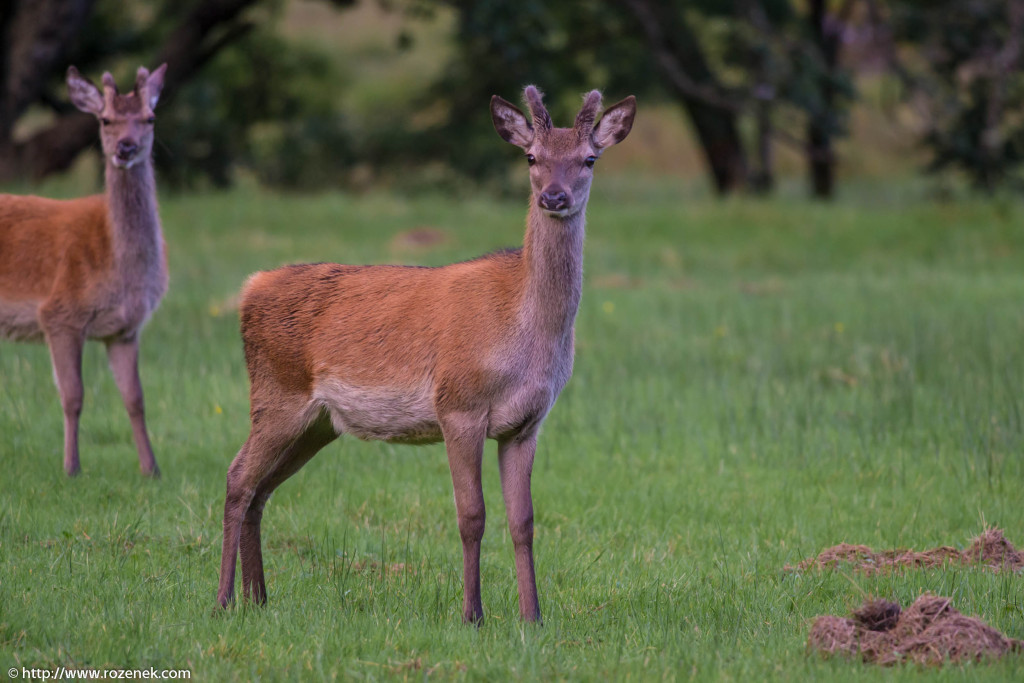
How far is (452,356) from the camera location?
5.51m

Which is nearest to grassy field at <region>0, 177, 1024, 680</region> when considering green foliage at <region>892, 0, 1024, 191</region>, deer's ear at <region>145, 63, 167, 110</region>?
deer's ear at <region>145, 63, 167, 110</region>

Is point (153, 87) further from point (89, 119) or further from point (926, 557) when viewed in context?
point (89, 119)

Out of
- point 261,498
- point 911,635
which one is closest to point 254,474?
point 261,498

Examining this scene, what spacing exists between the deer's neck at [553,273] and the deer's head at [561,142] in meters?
0.08

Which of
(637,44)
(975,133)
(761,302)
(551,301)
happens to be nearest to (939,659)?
(551,301)

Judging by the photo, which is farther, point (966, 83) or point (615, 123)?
point (966, 83)

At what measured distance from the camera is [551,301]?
18.2 feet

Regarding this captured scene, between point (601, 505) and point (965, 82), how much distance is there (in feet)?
61.4

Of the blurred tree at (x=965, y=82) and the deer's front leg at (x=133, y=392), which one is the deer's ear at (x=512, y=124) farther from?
the blurred tree at (x=965, y=82)

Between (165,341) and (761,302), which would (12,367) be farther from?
(761,302)

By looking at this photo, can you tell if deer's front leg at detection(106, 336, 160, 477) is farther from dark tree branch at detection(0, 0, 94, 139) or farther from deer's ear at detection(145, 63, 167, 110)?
dark tree branch at detection(0, 0, 94, 139)

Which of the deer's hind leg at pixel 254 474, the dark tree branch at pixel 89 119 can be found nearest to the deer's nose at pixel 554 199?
the deer's hind leg at pixel 254 474

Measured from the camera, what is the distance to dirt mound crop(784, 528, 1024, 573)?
630cm

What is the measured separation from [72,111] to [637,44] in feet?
38.7
